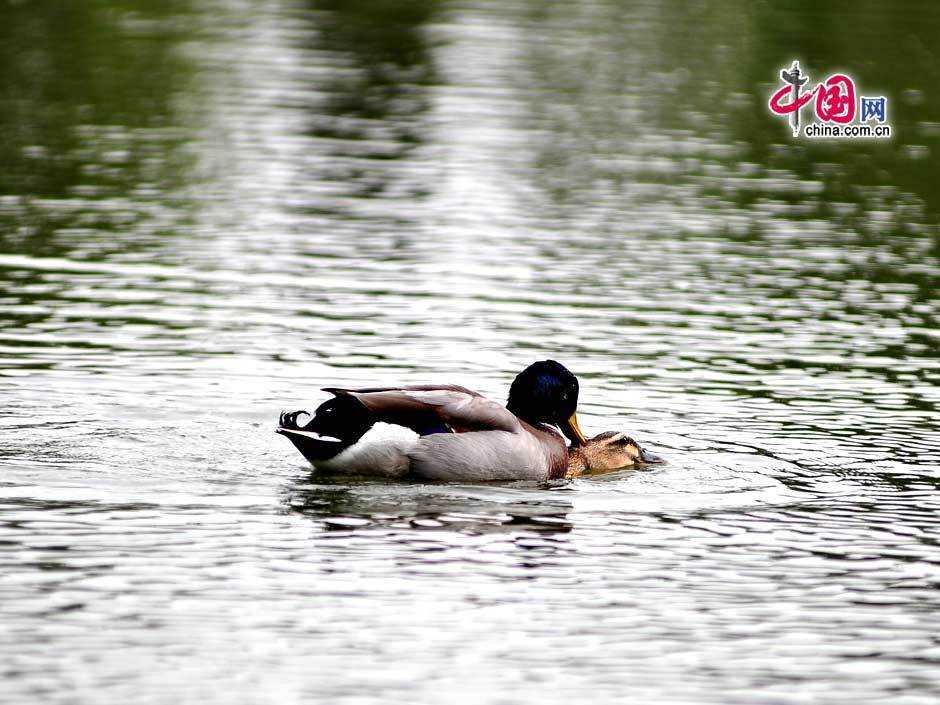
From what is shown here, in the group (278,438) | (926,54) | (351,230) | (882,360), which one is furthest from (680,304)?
(926,54)

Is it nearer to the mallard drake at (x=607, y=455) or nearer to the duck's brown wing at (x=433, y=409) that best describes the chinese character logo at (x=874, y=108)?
the mallard drake at (x=607, y=455)

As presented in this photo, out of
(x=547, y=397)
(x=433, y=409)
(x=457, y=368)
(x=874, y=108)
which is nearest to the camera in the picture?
(x=433, y=409)

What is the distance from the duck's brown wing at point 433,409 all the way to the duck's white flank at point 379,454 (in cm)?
10

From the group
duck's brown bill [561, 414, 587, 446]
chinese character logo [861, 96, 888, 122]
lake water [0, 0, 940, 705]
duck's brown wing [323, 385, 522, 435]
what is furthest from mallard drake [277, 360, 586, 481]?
chinese character logo [861, 96, 888, 122]

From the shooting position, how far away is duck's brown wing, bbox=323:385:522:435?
45.0ft

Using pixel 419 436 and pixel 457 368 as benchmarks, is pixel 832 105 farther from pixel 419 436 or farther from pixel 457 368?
pixel 419 436

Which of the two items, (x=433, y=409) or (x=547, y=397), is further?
(x=547, y=397)

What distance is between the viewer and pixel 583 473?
1486cm

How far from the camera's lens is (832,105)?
123ft

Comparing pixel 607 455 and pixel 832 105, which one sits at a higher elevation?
pixel 832 105

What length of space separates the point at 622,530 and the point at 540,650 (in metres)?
2.88

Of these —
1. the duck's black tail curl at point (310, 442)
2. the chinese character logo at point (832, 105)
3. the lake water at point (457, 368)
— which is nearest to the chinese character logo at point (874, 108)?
the chinese character logo at point (832, 105)

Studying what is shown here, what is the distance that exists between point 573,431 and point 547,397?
0.39m

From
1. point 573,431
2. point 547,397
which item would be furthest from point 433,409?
point 573,431
